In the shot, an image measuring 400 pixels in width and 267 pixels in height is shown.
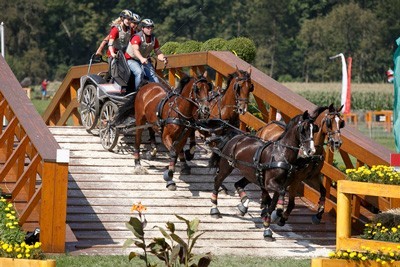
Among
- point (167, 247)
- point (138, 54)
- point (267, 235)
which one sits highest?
point (138, 54)

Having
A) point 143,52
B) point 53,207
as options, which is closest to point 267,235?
point 53,207

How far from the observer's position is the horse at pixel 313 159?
15070 mm

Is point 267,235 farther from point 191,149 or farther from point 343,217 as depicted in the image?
point 191,149

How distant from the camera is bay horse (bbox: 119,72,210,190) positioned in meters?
17.2

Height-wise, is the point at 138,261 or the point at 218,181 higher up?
the point at 218,181

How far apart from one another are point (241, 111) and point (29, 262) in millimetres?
5929

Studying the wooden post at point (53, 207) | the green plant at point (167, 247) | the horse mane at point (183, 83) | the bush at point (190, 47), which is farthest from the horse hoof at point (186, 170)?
the green plant at point (167, 247)

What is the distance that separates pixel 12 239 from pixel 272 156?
4.15 meters

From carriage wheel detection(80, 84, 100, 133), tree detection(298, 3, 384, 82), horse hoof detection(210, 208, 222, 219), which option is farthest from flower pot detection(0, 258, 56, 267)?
tree detection(298, 3, 384, 82)

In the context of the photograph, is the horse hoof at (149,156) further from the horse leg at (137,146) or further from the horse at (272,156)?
the horse at (272,156)

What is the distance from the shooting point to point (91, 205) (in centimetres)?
1600

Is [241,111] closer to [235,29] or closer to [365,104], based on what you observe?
[365,104]

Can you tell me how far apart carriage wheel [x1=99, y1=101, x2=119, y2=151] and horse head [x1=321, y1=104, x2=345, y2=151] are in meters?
4.09

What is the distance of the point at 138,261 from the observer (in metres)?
13.6
